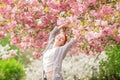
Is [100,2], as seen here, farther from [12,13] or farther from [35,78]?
[35,78]

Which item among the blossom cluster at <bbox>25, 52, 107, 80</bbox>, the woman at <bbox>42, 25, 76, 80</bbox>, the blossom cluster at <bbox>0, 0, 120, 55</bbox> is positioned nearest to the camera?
the blossom cluster at <bbox>0, 0, 120, 55</bbox>

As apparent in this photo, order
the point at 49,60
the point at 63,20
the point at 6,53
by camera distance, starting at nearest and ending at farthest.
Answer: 1. the point at 63,20
2. the point at 49,60
3. the point at 6,53

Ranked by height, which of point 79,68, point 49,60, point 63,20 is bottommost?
point 79,68

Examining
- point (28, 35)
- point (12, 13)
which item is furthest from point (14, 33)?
point (12, 13)

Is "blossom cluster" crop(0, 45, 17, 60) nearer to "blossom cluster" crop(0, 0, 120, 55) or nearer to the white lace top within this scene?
"blossom cluster" crop(0, 0, 120, 55)

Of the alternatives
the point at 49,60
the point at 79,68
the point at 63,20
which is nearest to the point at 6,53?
the point at 79,68

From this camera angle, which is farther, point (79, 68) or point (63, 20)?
point (79, 68)

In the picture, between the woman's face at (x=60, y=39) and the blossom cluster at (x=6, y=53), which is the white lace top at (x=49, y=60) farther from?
the blossom cluster at (x=6, y=53)

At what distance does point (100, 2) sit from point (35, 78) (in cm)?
580

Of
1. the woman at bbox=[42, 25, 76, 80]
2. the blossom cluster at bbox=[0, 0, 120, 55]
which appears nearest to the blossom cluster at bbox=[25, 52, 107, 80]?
the blossom cluster at bbox=[0, 0, 120, 55]

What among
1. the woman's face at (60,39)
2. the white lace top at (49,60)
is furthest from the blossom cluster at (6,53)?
the woman's face at (60,39)

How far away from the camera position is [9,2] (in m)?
9.50

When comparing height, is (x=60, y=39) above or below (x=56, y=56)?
above

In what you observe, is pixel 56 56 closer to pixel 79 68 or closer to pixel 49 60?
pixel 49 60
